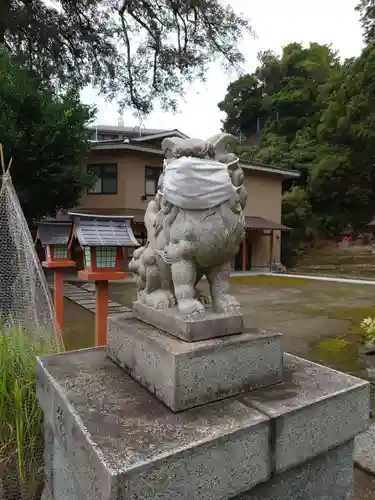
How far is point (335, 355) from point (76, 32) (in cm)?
1199

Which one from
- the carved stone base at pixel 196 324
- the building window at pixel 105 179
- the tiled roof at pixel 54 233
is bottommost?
the carved stone base at pixel 196 324

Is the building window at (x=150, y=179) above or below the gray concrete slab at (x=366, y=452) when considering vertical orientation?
above

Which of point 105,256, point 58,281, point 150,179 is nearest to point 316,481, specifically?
point 105,256

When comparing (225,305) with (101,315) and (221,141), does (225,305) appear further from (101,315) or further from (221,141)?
(101,315)

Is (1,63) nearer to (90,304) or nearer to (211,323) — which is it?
(90,304)

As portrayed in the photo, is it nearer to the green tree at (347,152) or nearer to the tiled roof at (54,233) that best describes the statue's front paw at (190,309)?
the tiled roof at (54,233)

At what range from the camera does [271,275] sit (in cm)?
1411

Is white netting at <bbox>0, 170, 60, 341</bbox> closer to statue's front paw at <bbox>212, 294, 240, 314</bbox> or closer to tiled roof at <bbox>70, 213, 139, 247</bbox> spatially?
tiled roof at <bbox>70, 213, 139, 247</bbox>

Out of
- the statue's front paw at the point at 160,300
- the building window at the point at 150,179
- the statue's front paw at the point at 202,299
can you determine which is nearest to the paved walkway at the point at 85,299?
the statue's front paw at the point at 202,299

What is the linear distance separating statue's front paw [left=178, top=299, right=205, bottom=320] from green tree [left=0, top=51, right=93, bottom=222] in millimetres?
7941

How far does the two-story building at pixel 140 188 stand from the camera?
1348 cm

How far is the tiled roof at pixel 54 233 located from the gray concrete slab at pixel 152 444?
3229mm

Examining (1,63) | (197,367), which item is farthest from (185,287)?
(1,63)

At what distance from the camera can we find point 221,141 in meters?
1.73
